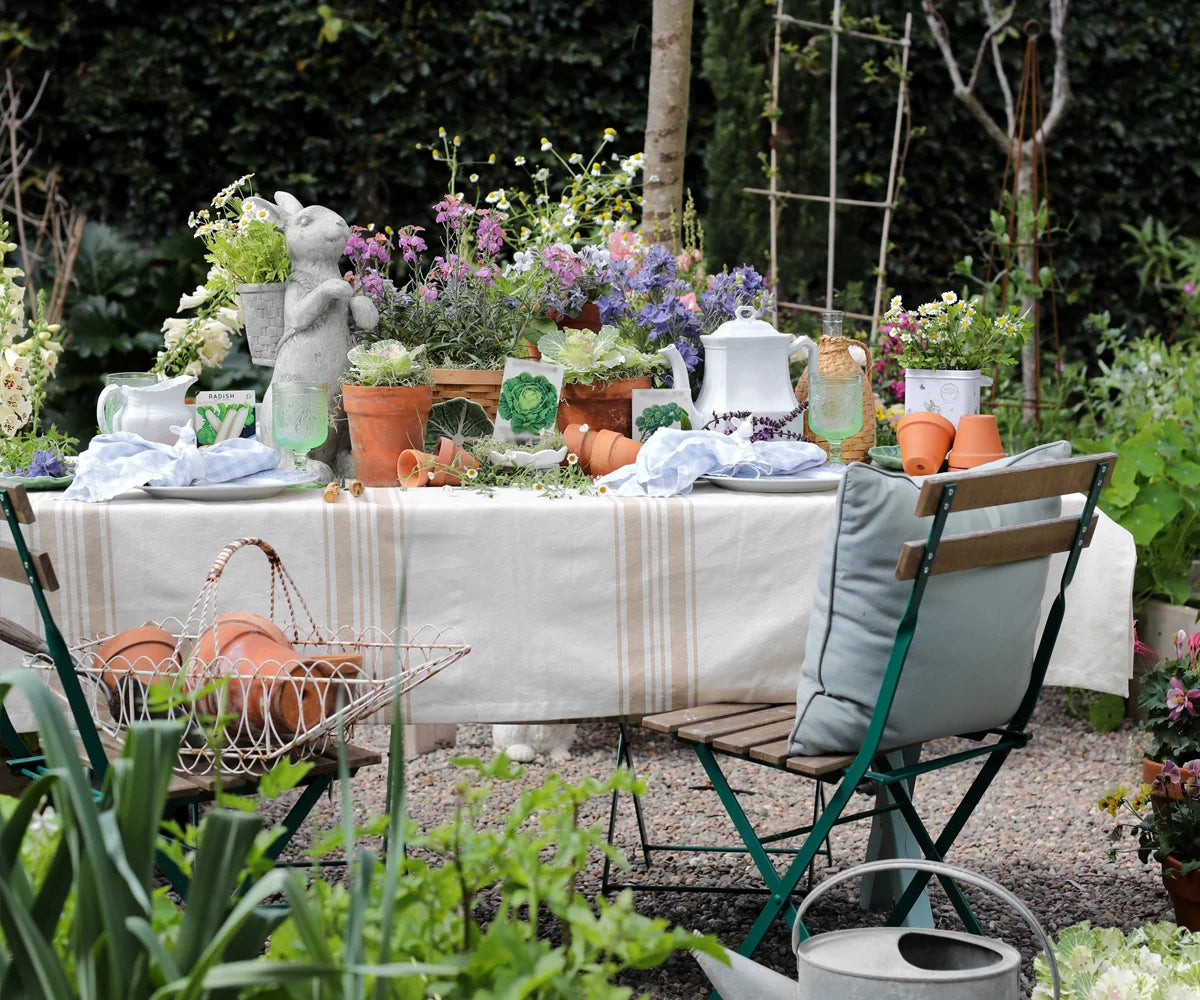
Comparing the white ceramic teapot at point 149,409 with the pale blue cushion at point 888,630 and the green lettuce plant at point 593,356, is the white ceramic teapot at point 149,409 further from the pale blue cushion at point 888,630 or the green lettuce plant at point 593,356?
the pale blue cushion at point 888,630

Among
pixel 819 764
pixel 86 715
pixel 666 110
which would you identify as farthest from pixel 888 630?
pixel 666 110

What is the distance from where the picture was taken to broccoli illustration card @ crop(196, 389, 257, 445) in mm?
2410

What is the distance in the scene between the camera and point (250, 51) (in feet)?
18.8

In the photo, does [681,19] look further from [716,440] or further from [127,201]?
[127,201]

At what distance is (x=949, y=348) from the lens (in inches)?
98.6

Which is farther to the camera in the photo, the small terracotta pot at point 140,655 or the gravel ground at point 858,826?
the gravel ground at point 858,826

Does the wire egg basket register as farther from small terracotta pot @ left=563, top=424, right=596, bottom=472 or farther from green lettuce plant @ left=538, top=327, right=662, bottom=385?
green lettuce plant @ left=538, top=327, right=662, bottom=385

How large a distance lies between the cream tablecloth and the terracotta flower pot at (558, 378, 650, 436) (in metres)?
0.33

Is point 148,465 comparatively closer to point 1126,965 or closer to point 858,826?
point 1126,965

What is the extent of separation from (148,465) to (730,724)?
3.11 ft

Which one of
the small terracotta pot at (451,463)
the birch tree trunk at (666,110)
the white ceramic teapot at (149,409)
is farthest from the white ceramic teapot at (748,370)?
the birch tree trunk at (666,110)

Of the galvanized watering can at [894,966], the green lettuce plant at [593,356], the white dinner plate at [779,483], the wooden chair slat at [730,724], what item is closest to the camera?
the galvanized watering can at [894,966]

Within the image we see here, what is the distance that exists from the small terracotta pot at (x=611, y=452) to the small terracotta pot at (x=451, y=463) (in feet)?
0.67

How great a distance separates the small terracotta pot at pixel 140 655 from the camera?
181cm
